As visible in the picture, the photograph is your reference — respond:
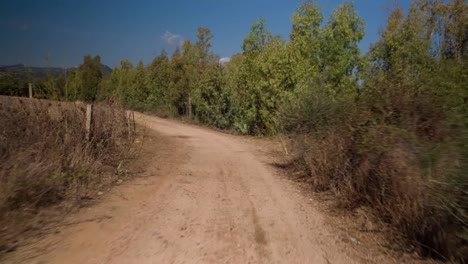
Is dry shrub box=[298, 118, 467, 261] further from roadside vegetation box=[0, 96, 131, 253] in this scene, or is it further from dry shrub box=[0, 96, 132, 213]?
dry shrub box=[0, 96, 132, 213]

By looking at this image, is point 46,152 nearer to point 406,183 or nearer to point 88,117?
point 88,117

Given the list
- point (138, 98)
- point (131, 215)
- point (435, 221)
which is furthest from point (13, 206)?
point (138, 98)

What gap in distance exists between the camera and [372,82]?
734cm

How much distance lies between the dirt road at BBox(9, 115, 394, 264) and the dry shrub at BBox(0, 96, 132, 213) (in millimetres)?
739

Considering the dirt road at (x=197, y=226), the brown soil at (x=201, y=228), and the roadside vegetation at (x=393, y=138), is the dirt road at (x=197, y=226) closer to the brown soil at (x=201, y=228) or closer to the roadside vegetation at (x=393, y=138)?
the brown soil at (x=201, y=228)

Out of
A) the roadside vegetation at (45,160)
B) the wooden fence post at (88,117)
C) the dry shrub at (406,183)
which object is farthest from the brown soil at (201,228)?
the wooden fence post at (88,117)

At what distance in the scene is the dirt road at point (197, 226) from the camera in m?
4.80

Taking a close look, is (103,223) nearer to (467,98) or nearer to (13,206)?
(13,206)

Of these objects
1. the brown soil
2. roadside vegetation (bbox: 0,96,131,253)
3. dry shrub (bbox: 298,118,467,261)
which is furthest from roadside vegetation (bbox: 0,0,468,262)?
roadside vegetation (bbox: 0,96,131,253)

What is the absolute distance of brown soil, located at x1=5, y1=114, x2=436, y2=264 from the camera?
480 cm

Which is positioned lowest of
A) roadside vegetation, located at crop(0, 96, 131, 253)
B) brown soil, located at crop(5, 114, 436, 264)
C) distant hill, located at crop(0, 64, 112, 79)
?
brown soil, located at crop(5, 114, 436, 264)

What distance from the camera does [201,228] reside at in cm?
579

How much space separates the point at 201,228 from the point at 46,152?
148 inches

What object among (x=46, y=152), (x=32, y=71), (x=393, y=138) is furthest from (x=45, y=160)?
(x=393, y=138)
